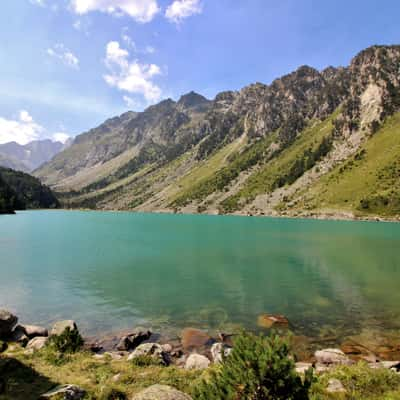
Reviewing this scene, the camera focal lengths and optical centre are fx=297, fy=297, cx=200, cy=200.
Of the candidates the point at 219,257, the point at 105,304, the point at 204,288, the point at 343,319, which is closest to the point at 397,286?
the point at 343,319

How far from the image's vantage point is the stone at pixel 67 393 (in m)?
11.2

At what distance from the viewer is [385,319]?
28531 millimetres

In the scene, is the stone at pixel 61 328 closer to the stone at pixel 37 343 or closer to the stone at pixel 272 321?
the stone at pixel 37 343

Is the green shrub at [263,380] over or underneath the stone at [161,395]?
over

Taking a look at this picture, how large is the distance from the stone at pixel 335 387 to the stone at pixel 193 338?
12.0 metres

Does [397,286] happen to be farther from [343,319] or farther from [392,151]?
[392,151]

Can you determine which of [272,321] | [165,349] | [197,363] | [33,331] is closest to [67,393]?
[197,363]

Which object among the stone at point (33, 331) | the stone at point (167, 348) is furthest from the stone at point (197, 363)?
the stone at point (33, 331)

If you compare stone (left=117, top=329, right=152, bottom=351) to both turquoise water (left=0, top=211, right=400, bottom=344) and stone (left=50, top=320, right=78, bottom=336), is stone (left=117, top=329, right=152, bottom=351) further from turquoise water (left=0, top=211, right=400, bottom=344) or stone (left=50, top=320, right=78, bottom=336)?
stone (left=50, top=320, right=78, bottom=336)

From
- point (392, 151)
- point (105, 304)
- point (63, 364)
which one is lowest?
point (105, 304)

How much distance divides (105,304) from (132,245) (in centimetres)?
4498

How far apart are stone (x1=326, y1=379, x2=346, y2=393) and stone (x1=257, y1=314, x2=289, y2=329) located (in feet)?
47.7

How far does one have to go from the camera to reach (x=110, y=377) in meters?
14.5

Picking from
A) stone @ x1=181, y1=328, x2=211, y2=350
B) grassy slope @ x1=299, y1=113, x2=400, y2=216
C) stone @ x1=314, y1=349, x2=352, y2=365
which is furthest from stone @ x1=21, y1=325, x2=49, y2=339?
grassy slope @ x1=299, y1=113, x2=400, y2=216
